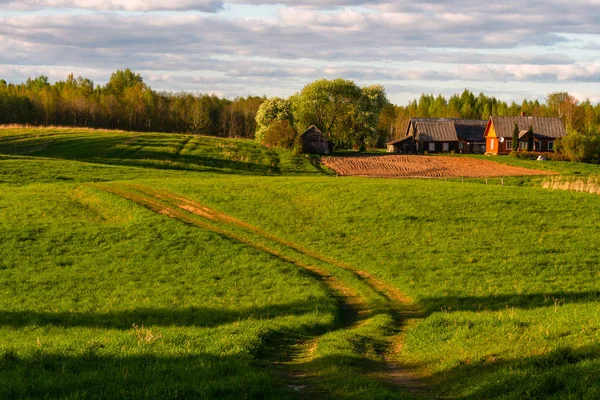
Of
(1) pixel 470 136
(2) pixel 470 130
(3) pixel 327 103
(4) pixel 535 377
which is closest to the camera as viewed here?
(4) pixel 535 377

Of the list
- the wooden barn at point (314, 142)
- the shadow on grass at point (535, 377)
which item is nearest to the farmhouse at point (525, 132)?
the wooden barn at point (314, 142)

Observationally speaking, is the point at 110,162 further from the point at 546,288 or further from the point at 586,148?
the point at 586,148

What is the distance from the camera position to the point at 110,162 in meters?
87.7

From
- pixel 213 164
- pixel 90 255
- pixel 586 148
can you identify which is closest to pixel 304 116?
pixel 213 164

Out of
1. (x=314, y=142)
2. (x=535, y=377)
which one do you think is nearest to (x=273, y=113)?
(x=314, y=142)

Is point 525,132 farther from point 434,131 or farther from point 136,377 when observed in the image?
point 136,377

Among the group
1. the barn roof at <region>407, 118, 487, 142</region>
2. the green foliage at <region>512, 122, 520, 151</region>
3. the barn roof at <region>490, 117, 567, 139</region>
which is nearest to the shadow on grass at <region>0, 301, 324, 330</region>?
the green foliage at <region>512, 122, 520, 151</region>

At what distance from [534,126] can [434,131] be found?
2118 cm

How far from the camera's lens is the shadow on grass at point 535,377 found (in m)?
12.5

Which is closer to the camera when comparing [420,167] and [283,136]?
[420,167]

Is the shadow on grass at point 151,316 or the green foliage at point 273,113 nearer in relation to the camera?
the shadow on grass at point 151,316

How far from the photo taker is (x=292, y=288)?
30.0m

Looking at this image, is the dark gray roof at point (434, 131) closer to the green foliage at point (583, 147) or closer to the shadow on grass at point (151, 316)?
the green foliage at point (583, 147)

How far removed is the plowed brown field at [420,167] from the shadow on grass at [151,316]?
2456 inches
